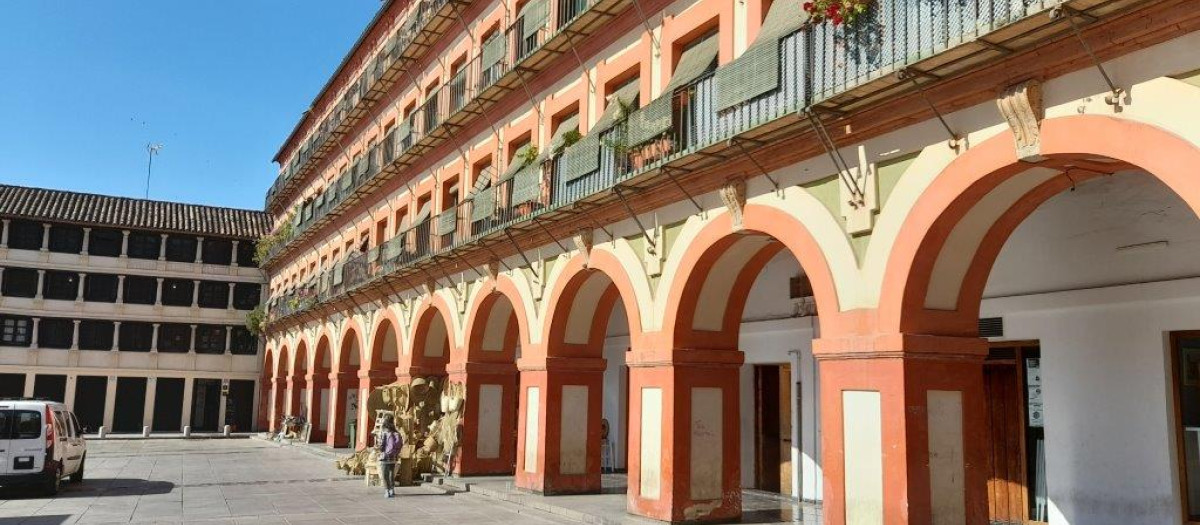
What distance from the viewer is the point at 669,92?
43.8 ft

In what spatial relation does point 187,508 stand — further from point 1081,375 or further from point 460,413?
point 1081,375

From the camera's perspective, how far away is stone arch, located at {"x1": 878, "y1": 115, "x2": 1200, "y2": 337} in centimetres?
796

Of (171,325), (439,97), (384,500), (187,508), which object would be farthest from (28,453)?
(171,325)

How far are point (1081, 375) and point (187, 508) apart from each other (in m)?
14.4

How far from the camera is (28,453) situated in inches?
678

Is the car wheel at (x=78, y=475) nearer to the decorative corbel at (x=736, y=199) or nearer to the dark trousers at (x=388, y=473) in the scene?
the dark trousers at (x=388, y=473)

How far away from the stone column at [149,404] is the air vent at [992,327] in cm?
4354

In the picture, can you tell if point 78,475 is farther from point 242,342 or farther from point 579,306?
point 242,342

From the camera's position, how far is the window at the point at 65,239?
150ft

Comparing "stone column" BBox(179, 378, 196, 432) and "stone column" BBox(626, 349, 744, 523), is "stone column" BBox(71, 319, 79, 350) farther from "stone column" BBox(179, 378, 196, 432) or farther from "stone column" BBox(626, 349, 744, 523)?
"stone column" BBox(626, 349, 744, 523)

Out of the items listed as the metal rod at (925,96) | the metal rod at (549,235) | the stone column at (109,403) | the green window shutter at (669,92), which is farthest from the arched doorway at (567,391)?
the stone column at (109,403)

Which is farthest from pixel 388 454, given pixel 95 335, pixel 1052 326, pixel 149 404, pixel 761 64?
pixel 95 335

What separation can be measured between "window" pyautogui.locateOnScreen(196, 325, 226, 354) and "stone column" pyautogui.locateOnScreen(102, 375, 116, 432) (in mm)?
4282

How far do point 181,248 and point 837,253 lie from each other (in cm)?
4536
